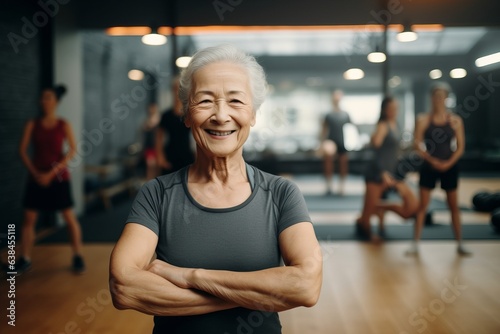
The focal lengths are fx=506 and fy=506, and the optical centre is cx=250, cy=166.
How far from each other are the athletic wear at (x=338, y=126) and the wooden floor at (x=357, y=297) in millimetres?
3522

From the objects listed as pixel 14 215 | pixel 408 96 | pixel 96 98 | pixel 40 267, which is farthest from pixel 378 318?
pixel 408 96

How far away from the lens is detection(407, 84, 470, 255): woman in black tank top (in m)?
4.72

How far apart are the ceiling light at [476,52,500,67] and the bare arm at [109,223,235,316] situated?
43.7 ft

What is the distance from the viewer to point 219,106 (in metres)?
1.25

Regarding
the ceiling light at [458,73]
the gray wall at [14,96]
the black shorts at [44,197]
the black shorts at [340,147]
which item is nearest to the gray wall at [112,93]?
the gray wall at [14,96]

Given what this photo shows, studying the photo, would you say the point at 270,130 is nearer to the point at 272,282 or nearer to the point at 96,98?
the point at 96,98

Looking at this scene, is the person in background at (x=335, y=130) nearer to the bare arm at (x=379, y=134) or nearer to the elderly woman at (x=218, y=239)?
the bare arm at (x=379, y=134)

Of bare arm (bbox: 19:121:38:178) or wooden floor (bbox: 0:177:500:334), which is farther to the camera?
bare arm (bbox: 19:121:38:178)

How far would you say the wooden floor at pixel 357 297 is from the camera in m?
3.14

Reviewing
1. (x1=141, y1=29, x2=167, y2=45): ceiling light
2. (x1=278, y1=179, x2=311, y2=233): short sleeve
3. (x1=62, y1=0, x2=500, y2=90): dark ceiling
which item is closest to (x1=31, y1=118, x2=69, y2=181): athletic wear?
(x1=141, y1=29, x2=167, y2=45): ceiling light

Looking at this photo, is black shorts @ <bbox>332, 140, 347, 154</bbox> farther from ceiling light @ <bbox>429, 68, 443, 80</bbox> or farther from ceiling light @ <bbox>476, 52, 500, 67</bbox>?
ceiling light @ <bbox>429, 68, 443, 80</bbox>

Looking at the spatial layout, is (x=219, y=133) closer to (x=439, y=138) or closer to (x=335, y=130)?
(x=439, y=138)

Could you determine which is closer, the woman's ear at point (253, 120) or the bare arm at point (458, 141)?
the woman's ear at point (253, 120)

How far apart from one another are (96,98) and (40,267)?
12.6 feet
